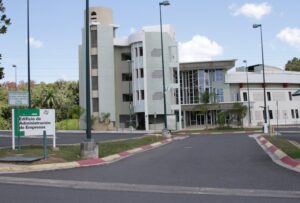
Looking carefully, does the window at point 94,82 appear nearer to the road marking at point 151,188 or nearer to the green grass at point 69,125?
the green grass at point 69,125

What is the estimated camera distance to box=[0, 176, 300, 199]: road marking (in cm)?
1039

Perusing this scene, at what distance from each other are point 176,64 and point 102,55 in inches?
447

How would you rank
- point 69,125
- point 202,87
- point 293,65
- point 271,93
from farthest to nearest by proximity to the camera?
point 293,65 → point 271,93 → point 202,87 → point 69,125

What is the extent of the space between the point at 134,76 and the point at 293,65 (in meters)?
61.9

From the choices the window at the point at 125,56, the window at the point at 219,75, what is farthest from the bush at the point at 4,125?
the window at the point at 219,75

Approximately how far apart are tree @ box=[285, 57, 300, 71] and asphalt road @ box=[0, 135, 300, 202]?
335 ft

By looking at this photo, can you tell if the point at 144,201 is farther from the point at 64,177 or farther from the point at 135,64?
the point at 135,64

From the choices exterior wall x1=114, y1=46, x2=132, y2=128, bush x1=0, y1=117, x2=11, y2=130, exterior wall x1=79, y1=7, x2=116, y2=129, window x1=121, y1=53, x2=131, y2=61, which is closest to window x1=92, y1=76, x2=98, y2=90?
exterior wall x1=79, y1=7, x2=116, y2=129

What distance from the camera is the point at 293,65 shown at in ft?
375

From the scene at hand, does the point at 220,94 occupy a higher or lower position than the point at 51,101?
higher

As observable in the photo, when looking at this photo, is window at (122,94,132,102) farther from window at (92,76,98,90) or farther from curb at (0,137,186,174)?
curb at (0,137,186,174)

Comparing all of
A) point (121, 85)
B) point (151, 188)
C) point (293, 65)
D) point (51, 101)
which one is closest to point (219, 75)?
point (121, 85)

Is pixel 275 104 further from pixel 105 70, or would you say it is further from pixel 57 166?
pixel 57 166

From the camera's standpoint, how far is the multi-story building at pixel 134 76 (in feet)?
215
